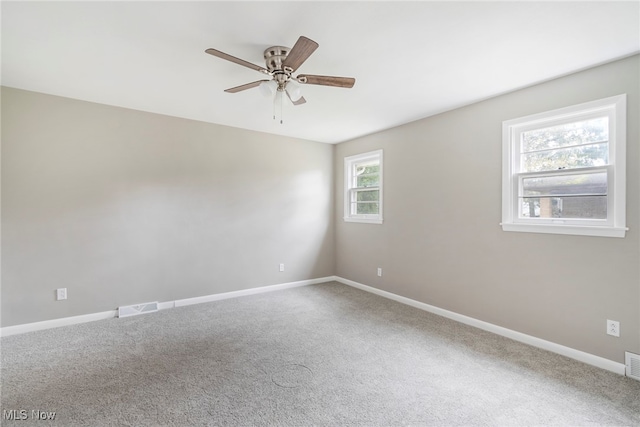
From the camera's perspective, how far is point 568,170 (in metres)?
2.54

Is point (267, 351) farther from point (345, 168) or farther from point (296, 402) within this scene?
point (345, 168)

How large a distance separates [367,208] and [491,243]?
2056 millimetres

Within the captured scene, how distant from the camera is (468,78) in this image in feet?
8.59

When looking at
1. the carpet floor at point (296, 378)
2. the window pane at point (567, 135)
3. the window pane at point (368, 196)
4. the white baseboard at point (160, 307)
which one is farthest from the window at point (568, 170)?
the white baseboard at point (160, 307)

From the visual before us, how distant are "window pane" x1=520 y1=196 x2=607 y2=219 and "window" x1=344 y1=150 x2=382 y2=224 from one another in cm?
195

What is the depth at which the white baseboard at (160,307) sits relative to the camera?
2.95 meters

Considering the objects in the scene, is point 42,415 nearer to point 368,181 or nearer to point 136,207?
point 136,207

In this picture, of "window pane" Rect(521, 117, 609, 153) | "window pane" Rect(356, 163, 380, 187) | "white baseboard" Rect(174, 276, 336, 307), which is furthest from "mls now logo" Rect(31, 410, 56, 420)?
"window pane" Rect(521, 117, 609, 153)

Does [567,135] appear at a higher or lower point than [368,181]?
higher

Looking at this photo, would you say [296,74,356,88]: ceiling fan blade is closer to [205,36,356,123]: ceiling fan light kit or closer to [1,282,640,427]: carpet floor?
[205,36,356,123]: ceiling fan light kit

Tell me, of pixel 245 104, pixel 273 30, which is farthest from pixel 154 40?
pixel 245 104

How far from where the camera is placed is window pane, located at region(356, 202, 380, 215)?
461 cm

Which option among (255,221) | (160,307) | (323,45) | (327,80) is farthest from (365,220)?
(160,307)

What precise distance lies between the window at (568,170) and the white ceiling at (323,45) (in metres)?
0.41
